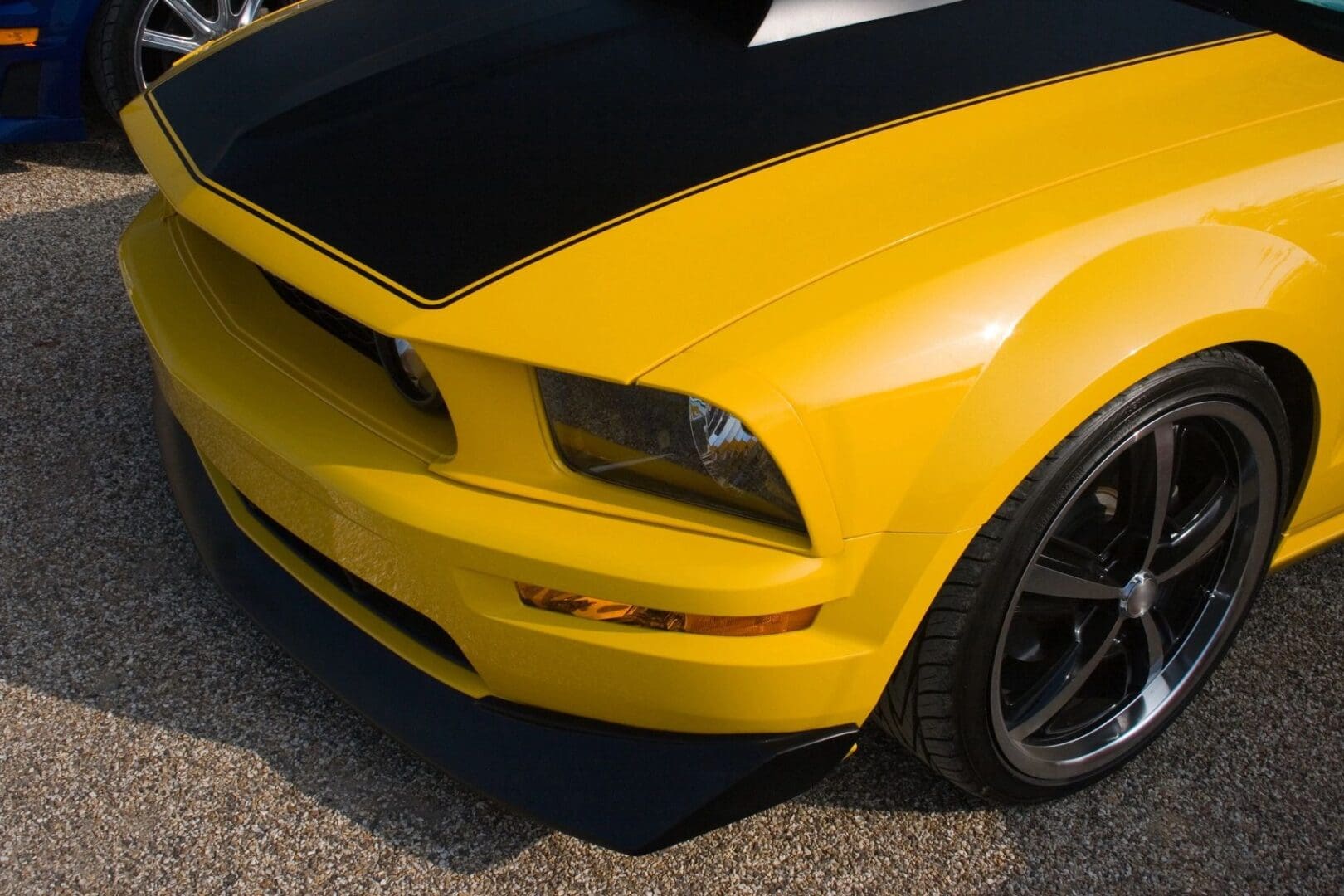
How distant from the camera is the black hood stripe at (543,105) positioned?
69.6 inches

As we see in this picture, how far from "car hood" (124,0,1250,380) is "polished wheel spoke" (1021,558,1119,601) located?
52 centimetres

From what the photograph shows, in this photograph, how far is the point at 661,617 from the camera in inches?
62.8

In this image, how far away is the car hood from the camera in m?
1.63

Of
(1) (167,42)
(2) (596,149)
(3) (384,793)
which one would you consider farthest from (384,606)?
(1) (167,42)

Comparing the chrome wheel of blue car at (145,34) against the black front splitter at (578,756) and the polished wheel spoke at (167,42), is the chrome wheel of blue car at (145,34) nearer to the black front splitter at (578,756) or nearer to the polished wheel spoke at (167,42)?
the polished wheel spoke at (167,42)

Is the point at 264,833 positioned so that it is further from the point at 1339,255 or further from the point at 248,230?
the point at 1339,255

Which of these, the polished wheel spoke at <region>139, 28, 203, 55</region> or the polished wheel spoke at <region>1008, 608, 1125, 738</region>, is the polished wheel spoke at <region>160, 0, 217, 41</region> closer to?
the polished wheel spoke at <region>139, 28, 203, 55</region>

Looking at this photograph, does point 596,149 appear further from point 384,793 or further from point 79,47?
point 79,47

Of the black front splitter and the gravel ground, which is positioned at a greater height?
the black front splitter

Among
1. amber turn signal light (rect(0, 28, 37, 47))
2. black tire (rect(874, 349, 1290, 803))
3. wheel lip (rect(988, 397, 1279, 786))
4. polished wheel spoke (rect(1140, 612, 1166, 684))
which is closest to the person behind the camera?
black tire (rect(874, 349, 1290, 803))

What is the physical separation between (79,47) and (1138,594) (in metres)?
3.48

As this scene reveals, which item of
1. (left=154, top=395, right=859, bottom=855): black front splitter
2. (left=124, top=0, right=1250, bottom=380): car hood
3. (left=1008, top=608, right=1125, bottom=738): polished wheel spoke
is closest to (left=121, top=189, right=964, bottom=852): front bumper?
(left=154, top=395, right=859, bottom=855): black front splitter

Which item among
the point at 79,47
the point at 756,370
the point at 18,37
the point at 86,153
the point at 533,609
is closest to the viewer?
the point at 756,370

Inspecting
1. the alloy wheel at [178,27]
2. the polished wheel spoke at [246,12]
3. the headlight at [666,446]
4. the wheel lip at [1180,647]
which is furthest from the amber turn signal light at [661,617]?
the polished wheel spoke at [246,12]
